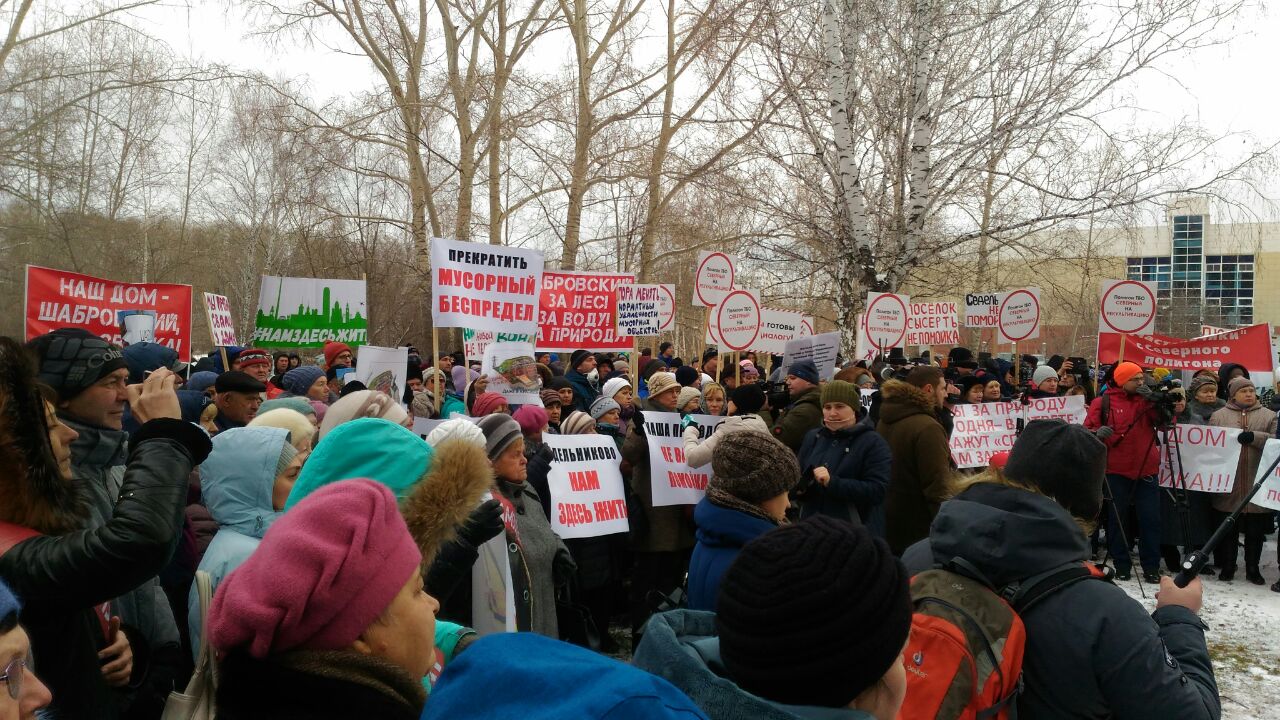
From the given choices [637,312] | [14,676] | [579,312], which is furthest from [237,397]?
[637,312]

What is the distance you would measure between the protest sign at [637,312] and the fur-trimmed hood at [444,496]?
862 cm

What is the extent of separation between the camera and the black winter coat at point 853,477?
5520mm

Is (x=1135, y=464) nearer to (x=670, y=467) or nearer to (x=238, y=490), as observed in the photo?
(x=670, y=467)

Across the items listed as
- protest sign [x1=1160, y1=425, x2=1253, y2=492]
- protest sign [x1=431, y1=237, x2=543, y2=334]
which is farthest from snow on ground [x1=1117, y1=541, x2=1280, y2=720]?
protest sign [x1=431, y1=237, x2=543, y2=334]

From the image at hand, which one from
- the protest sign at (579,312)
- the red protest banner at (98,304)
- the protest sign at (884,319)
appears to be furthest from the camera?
the protest sign at (884,319)

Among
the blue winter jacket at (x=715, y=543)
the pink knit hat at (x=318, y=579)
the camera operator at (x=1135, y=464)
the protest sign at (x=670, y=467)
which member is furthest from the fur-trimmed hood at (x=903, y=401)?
the pink knit hat at (x=318, y=579)

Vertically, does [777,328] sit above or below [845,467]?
above

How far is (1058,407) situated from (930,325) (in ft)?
16.8

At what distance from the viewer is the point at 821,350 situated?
961cm

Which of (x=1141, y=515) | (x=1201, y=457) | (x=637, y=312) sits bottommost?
(x=1141, y=515)

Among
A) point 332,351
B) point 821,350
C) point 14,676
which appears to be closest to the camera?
point 14,676

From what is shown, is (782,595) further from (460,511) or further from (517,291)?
(517,291)

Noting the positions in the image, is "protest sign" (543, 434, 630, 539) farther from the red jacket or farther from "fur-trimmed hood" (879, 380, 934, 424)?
the red jacket

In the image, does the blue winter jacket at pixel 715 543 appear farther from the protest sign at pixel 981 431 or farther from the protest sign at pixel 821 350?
the protest sign at pixel 821 350
